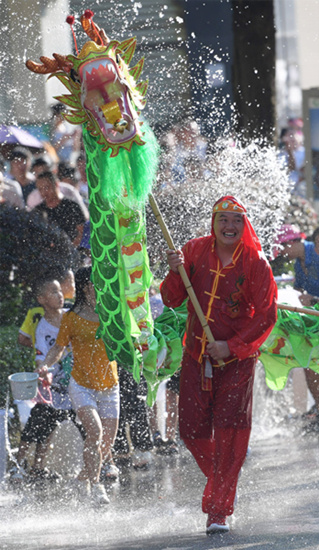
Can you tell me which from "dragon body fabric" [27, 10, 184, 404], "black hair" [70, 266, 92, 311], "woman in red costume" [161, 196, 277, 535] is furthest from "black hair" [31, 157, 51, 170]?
"woman in red costume" [161, 196, 277, 535]

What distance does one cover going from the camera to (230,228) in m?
5.43

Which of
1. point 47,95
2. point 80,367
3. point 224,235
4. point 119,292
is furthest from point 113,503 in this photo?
point 47,95

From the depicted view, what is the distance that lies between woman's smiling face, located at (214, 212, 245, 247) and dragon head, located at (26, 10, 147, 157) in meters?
0.64

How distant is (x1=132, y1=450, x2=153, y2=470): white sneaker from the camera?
7.17 meters

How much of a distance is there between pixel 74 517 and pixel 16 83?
437cm

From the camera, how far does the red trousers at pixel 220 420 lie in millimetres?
5422

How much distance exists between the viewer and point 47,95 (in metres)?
9.73

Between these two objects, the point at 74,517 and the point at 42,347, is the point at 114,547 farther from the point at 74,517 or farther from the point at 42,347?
the point at 42,347

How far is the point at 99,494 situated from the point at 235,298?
1.72 meters

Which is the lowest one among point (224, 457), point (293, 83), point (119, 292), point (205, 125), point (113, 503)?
point (113, 503)

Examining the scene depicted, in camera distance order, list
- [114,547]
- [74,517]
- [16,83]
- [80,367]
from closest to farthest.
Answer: [114,547]
[74,517]
[80,367]
[16,83]

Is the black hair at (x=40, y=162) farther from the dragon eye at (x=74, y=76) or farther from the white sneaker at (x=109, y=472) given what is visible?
the dragon eye at (x=74, y=76)

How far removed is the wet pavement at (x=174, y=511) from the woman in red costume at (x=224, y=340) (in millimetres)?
280

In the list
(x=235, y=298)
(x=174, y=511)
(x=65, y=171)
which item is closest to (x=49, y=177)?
(x=65, y=171)
